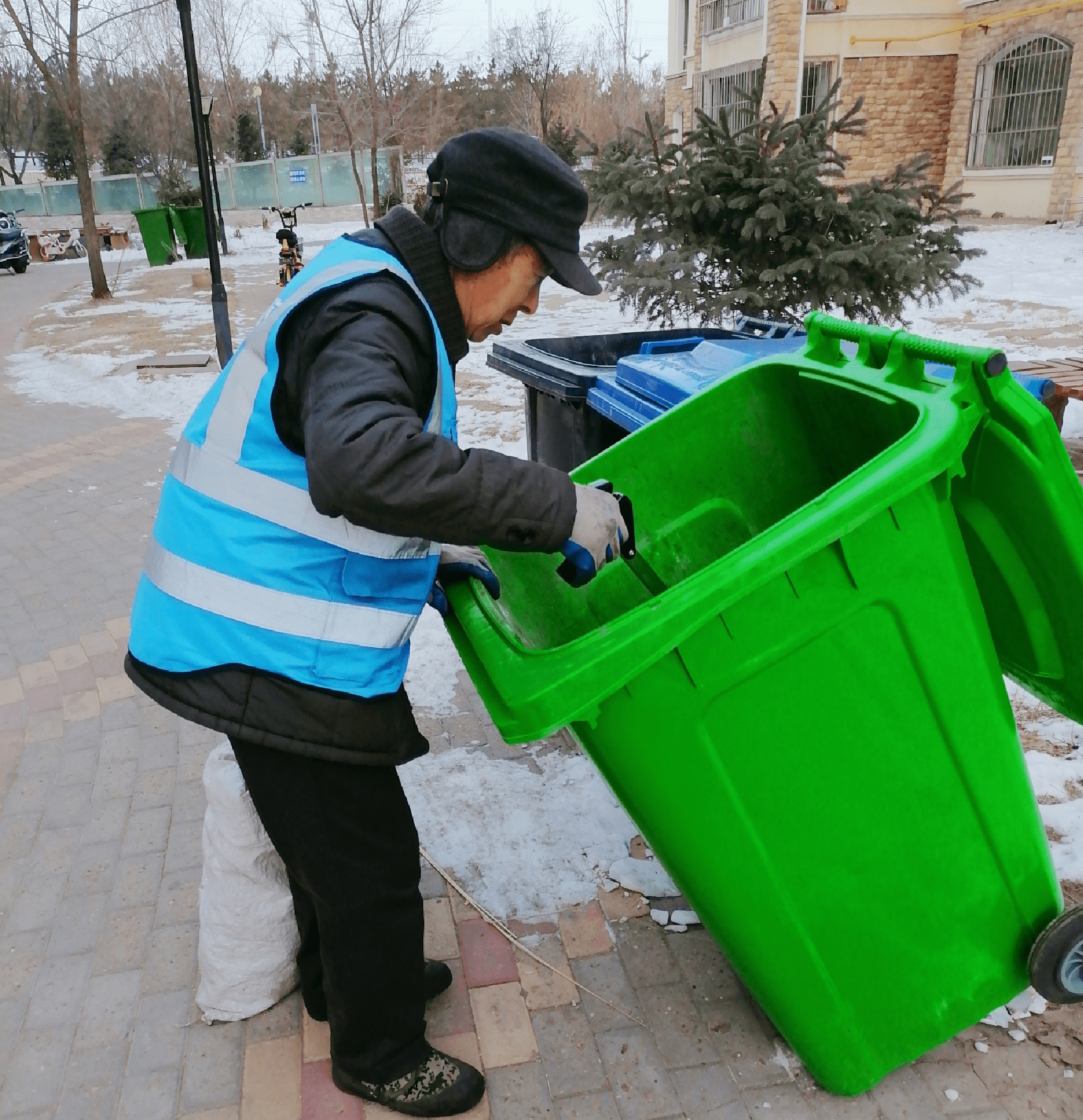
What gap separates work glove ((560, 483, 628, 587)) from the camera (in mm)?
1402

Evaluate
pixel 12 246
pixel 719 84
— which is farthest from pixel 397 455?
pixel 719 84

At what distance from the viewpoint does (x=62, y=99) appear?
1348cm

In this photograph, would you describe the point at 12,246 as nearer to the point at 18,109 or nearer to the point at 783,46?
the point at 783,46

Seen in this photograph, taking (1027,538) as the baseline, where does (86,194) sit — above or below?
above

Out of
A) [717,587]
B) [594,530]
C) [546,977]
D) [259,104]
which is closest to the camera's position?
[717,587]

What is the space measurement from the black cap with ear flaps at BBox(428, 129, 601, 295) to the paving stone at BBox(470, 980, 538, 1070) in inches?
59.2

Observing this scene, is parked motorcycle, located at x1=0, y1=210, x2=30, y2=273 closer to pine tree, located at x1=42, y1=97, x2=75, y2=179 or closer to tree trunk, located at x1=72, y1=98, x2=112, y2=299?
tree trunk, located at x1=72, y1=98, x2=112, y2=299

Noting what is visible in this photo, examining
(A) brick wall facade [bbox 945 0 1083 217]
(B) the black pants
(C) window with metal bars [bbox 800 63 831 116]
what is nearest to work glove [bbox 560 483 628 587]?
(B) the black pants

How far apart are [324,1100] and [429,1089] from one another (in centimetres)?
22

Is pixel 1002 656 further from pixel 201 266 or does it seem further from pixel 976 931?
pixel 201 266

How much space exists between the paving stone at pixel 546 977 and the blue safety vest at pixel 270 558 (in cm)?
94

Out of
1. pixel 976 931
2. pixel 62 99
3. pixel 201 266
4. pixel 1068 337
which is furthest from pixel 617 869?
pixel 201 266

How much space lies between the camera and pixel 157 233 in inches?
811

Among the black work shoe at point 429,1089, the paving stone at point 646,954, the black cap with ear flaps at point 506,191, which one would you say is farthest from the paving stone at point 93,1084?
the black cap with ear flaps at point 506,191
